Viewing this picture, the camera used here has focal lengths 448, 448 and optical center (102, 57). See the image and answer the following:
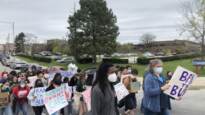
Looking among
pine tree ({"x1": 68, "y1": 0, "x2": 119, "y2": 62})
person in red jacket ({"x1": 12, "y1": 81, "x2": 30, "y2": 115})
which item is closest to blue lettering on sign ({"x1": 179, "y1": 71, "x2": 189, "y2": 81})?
person in red jacket ({"x1": 12, "y1": 81, "x2": 30, "y2": 115})

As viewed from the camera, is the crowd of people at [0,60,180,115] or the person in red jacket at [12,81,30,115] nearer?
the crowd of people at [0,60,180,115]

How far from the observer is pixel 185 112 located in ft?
49.0

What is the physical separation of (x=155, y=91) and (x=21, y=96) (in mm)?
5436

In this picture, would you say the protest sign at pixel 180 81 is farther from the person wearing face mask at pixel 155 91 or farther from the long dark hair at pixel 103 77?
the long dark hair at pixel 103 77

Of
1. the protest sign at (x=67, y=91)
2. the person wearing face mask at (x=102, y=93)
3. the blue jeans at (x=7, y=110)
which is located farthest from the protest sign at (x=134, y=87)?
the person wearing face mask at (x=102, y=93)

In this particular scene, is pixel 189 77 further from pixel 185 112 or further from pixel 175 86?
pixel 185 112

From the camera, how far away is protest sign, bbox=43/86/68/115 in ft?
37.6

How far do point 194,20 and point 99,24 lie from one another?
20429 mm

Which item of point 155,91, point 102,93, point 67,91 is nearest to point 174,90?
point 155,91

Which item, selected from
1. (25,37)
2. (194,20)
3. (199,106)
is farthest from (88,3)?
(25,37)

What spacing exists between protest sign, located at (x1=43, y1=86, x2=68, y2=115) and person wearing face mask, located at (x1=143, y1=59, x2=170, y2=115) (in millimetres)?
3866

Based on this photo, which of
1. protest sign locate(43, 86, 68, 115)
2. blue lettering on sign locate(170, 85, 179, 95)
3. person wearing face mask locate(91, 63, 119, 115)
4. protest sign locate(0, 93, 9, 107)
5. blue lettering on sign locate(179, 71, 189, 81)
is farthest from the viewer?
protest sign locate(0, 93, 9, 107)

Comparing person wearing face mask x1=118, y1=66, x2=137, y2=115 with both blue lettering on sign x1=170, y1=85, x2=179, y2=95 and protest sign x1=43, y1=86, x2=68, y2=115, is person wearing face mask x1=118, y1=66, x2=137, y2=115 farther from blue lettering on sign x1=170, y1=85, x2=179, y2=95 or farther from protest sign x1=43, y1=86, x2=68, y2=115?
blue lettering on sign x1=170, y1=85, x2=179, y2=95

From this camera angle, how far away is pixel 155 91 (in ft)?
25.7
